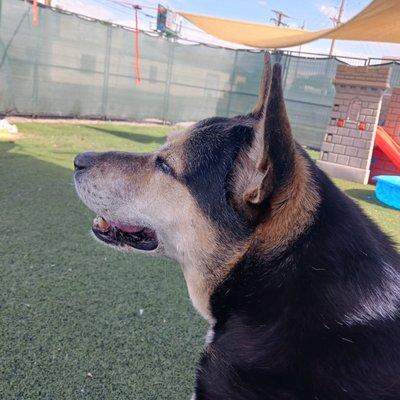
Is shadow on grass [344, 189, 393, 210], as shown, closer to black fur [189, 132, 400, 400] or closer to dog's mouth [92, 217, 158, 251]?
dog's mouth [92, 217, 158, 251]

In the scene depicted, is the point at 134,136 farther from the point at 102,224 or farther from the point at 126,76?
the point at 102,224

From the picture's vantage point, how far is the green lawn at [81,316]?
232 centimetres

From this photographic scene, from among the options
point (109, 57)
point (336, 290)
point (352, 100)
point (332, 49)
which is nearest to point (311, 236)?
point (336, 290)

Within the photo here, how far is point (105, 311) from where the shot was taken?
9.71ft

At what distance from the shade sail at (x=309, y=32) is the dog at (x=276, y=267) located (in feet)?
15.9

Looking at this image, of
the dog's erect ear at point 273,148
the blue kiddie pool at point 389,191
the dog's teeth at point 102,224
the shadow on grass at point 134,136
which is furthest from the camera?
the shadow on grass at point 134,136

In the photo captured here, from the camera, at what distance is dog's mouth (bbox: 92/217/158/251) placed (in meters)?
2.15

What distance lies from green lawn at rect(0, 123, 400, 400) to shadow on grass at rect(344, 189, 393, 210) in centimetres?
504

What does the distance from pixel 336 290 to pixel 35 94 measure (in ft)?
36.7

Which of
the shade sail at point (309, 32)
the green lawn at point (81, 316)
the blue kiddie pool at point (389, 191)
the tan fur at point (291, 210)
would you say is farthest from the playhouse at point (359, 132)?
the tan fur at point (291, 210)

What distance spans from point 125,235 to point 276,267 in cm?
95

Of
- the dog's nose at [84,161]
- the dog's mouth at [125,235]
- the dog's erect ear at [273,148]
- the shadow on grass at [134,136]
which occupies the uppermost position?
the dog's erect ear at [273,148]

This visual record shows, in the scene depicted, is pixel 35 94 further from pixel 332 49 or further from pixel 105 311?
pixel 332 49

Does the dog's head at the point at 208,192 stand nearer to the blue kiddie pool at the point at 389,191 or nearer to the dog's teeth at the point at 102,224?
the dog's teeth at the point at 102,224
